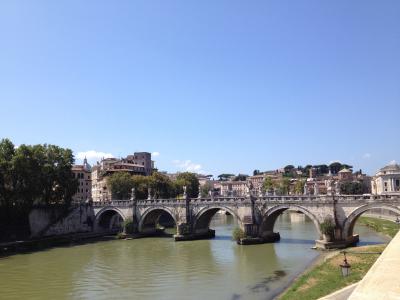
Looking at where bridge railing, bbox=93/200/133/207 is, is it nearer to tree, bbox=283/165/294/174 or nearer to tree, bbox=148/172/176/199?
tree, bbox=148/172/176/199

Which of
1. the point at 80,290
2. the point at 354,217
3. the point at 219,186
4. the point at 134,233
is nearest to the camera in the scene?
the point at 80,290

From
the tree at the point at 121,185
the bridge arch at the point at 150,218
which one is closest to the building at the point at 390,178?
the tree at the point at 121,185

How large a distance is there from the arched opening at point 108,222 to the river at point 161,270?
12306 millimetres

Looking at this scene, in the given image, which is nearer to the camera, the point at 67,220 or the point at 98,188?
the point at 67,220

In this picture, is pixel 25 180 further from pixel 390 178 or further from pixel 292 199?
pixel 390 178

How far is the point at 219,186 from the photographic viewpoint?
6560 inches

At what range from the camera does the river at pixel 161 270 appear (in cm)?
2216

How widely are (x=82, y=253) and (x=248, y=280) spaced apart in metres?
18.8

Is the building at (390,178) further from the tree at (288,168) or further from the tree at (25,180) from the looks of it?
the tree at (288,168)

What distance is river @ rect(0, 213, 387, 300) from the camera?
72.7ft

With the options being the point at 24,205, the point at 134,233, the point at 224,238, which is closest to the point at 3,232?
the point at 24,205

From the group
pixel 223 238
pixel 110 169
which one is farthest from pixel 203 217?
pixel 110 169

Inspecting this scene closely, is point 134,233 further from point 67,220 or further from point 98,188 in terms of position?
point 98,188

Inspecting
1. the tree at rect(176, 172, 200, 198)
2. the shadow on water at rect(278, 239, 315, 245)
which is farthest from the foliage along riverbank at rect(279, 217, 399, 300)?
the tree at rect(176, 172, 200, 198)
